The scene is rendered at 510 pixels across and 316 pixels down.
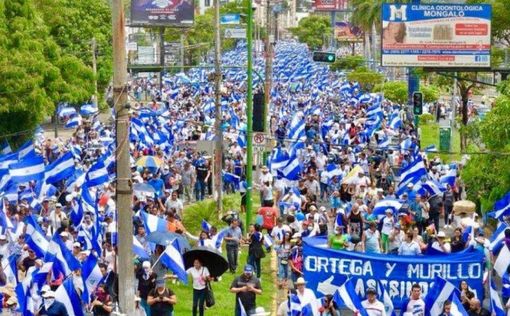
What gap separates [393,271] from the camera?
1855 cm

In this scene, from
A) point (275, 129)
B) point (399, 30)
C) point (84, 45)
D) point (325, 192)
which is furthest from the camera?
point (84, 45)

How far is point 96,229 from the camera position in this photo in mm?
22781

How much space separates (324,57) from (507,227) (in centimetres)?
2731

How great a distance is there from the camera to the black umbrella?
1930 centimetres

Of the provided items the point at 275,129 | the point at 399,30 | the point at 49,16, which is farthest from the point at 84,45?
the point at 399,30

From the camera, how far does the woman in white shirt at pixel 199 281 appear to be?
1877 centimetres

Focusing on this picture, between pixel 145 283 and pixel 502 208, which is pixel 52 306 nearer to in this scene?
pixel 145 283

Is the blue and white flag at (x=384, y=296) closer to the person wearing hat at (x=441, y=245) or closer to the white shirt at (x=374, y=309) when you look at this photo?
the white shirt at (x=374, y=309)

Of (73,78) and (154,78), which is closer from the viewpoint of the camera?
(73,78)

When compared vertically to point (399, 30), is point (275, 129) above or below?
below

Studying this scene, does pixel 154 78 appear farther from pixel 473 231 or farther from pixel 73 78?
pixel 473 231

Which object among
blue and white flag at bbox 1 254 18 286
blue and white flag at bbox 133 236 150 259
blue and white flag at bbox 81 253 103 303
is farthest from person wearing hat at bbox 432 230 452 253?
blue and white flag at bbox 1 254 18 286

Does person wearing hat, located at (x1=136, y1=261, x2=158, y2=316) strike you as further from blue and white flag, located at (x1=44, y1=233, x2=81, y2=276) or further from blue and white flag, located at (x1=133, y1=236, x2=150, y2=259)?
blue and white flag, located at (x1=133, y1=236, x2=150, y2=259)

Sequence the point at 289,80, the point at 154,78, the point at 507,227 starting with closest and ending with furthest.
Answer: the point at 507,227 → the point at 289,80 → the point at 154,78
